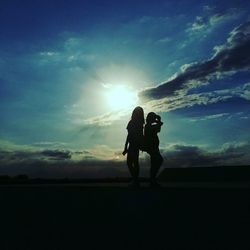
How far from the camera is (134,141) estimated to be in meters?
14.9

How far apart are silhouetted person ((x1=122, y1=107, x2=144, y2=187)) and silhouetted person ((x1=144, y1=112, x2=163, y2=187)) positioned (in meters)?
0.18

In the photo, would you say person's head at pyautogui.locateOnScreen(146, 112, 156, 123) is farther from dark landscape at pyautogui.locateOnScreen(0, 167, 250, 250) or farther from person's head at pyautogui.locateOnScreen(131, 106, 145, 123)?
dark landscape at pyautogui.locateOnScreen(0, 167, 250, 250)

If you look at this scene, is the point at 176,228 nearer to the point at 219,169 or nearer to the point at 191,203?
the point at 191,203

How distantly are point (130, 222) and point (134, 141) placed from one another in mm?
7751

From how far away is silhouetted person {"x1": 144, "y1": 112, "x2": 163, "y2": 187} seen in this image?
14781 millimetres

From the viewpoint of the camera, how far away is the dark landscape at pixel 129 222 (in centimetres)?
564

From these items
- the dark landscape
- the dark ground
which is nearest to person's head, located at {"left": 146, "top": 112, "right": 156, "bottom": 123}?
the dark landscape

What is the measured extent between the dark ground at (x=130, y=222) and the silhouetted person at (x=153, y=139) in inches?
164

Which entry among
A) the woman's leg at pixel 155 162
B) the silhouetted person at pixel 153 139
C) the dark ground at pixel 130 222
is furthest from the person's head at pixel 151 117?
the dark ground at pixel 130 222

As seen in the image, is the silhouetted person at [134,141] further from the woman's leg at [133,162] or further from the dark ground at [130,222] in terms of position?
the dark ground at [130,222]

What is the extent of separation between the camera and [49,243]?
5.76m

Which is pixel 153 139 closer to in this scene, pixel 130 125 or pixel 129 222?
pixel 130 125

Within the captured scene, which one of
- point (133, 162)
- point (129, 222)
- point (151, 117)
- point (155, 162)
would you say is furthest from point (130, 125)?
point (129, 222)

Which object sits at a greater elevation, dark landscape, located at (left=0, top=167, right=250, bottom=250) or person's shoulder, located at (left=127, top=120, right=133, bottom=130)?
person's shoulder, located at (left=127, top=120, right=133, bottom=130)
